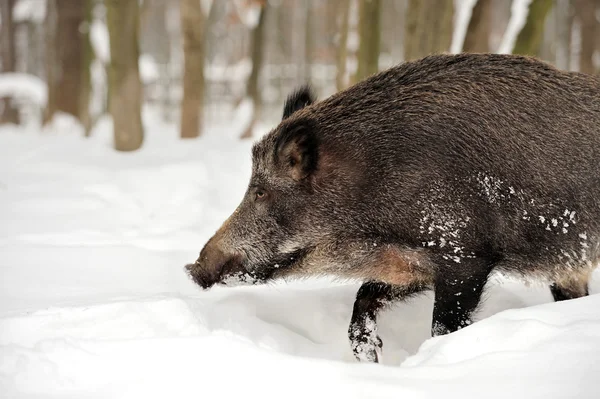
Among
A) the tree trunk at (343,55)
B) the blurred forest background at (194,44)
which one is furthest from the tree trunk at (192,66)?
the tree trunk at (343,55)

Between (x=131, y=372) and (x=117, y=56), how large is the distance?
18.9 feet

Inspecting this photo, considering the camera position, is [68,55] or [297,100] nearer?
[297,100]

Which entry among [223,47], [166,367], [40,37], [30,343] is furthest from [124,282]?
[223,47]

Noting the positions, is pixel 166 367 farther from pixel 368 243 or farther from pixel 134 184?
pixel 134 184

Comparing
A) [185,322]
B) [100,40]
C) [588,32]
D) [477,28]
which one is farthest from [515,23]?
[100,40]

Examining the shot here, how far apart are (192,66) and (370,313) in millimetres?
6285

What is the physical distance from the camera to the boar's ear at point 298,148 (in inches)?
133

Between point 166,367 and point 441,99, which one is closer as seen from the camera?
point 166,367

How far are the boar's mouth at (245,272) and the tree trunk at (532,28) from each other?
475 centimetres

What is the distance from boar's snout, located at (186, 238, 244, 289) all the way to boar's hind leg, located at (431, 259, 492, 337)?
1096 mm

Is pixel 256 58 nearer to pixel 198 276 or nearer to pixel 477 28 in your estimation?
pixel 477 28

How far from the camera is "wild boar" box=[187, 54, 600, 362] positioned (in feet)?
10.4

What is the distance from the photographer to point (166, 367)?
230cm

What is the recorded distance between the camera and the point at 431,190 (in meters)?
3.16
